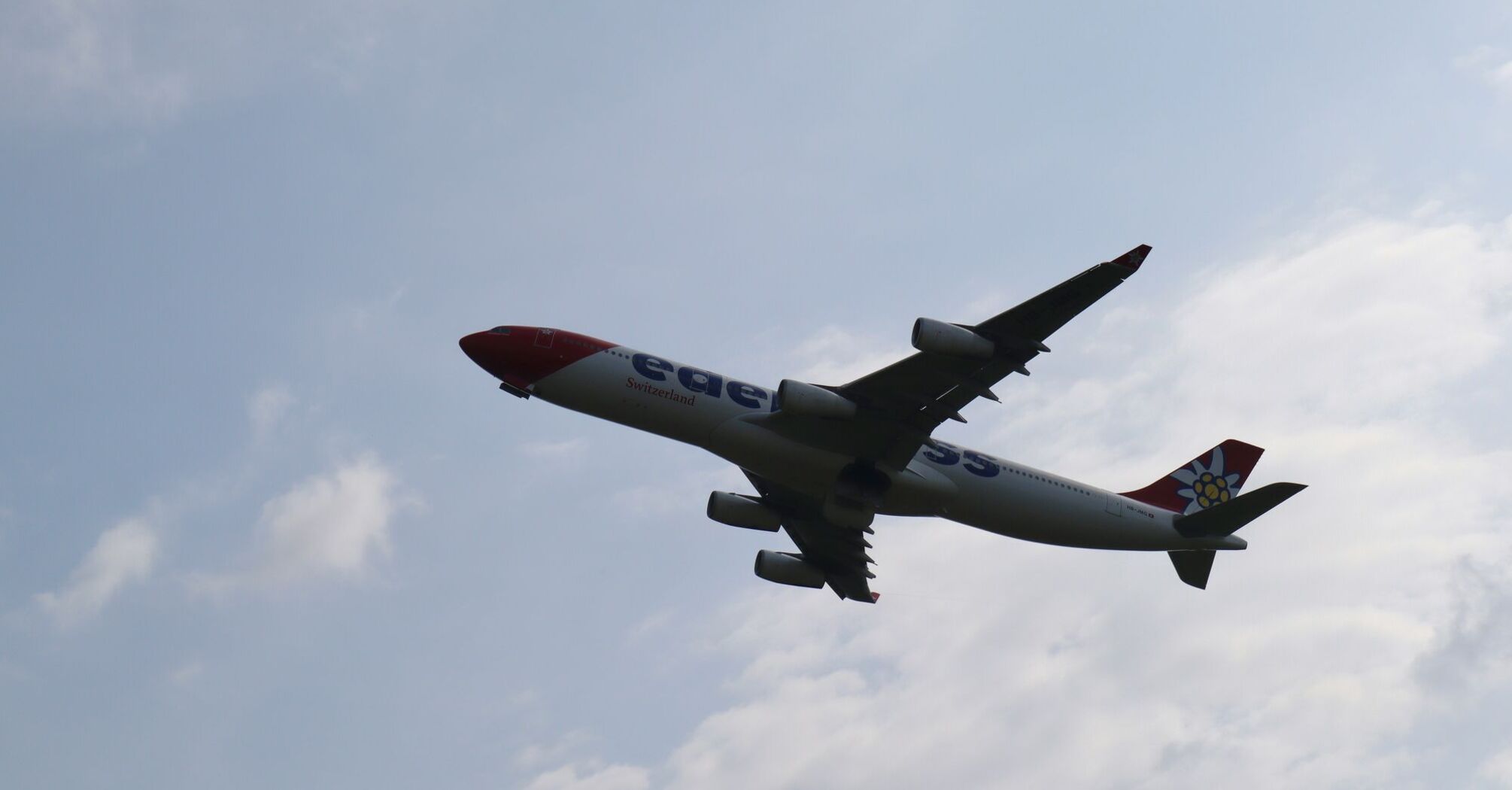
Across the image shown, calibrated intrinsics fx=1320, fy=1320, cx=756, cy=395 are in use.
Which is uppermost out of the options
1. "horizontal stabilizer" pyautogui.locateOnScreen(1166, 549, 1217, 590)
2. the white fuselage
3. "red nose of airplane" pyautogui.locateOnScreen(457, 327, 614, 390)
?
"red nose of airplane" pyautogui.locateOnScreen(457, 327, 614, 390)

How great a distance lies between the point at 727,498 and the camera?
165 feet

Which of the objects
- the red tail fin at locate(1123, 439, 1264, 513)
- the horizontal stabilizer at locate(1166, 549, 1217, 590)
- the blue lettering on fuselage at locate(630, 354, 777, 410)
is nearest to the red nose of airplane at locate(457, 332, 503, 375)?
the blue lettering on fuselage at locate(630, 354, 777, 410)

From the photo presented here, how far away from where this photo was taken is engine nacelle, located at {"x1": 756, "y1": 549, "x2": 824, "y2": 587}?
175 feet

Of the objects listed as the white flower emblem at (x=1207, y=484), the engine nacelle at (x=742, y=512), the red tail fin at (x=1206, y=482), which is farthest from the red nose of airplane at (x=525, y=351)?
the white flower emblem at (x=1207, y=484)

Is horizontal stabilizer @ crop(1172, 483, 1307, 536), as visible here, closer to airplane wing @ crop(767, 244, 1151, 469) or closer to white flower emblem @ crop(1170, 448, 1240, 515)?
white flower emblem @ crop(1170, 448, 1240, 515)

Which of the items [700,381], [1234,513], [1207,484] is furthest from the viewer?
[1207,484]

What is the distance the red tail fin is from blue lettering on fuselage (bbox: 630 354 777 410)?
50.0 ft

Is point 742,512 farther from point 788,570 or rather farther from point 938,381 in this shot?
point 938,381

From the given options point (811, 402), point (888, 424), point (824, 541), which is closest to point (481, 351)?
point (811, 402)

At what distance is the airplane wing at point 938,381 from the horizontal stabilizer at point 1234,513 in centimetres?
1087

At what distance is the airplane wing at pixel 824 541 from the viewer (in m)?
50.9

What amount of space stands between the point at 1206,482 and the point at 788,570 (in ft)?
54.9

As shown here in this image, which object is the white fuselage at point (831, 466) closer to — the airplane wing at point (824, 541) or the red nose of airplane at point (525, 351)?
the red nose of airplane at point (525, 351)

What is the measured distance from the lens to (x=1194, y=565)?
4975cm
